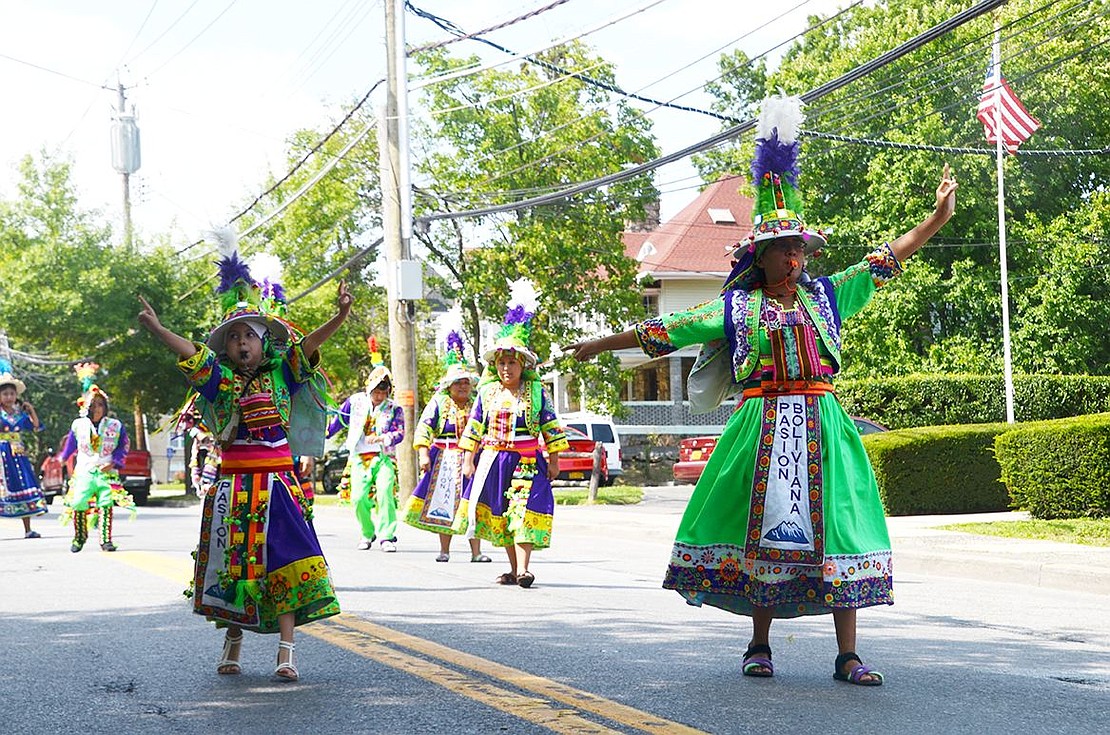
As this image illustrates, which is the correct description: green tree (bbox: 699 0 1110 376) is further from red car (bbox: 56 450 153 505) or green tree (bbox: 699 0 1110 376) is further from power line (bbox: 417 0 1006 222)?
red car (bbox: 56 450 153 505)

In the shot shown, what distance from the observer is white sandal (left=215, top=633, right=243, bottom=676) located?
6684 millimetres

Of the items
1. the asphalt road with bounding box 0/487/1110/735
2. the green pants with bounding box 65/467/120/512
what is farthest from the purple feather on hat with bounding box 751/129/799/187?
the green pants with bounding box 65/467/120/512

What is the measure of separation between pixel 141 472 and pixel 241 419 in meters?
27.7

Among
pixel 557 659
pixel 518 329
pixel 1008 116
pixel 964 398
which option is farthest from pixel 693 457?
pixel 557 659

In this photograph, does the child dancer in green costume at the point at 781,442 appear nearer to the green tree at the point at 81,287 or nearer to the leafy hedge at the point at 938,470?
the leafy hedge at the point at 938,470

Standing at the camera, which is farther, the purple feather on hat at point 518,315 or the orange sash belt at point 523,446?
the orange sash belt at point 523,446

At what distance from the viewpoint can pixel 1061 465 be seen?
15.1 m

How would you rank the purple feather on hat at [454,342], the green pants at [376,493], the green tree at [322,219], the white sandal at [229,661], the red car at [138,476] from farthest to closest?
the green tree at [322,219], the red car at [138,476], the green pants at [376,493], the purple feather on hat at [454,342], the white sandal at [229,661]

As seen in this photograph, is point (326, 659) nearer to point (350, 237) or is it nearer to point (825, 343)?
point (825, 343)

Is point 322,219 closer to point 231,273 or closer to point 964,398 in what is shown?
point 964,398

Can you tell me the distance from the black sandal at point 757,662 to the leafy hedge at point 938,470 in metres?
→ 11.5

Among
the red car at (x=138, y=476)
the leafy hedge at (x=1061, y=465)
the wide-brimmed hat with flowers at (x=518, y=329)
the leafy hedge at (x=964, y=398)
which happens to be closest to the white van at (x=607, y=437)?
the red car at (x=138, y=476)

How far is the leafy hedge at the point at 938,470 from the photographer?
1758 cm

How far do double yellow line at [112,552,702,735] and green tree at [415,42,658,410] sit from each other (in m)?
26.7
